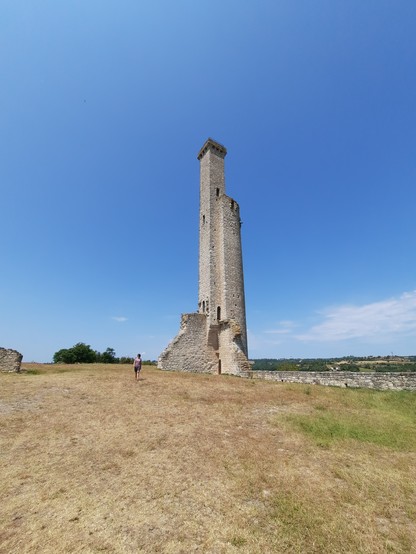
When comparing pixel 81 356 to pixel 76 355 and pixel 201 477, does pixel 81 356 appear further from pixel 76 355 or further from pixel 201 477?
pixel 201 477

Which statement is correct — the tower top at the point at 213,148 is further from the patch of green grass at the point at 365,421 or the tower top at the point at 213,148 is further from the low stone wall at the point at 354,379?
the patch of green grass at the point at 365,421

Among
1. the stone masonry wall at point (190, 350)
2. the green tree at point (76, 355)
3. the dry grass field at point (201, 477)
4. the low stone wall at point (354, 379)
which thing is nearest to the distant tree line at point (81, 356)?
the green tree at point (76, 355)

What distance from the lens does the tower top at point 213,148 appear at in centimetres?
3200

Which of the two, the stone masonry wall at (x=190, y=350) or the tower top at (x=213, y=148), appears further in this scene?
the tower top at (x=213, y=148)

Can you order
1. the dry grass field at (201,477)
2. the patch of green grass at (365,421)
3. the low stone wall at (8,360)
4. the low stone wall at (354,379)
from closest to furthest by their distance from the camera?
the dry grass field at (201,477) → the patch of green grass at (365,421) → the low stone wall at (354,379) → the low stone wall at (8,360)

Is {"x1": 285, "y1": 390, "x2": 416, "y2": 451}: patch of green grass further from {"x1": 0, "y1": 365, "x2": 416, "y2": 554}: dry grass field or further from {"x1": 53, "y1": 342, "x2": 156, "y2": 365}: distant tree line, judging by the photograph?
{"x1": 53, "y1": 342, "x2": 156, "y2": 365}: distant tree line

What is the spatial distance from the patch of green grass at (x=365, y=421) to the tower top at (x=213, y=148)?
2799 cm

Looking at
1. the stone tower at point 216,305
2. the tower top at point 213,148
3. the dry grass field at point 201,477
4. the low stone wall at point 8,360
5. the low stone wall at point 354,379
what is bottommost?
the dry grass field at point 201,477

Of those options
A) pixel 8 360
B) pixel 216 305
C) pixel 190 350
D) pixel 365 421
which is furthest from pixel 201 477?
pixel 216 305

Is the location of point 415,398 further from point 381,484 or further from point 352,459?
point 381,484

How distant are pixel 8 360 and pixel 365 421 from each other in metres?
22.0

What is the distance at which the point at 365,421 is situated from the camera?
11.2 meters

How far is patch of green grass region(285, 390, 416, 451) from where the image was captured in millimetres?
9375

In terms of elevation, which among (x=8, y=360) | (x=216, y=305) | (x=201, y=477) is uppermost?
(x=216, y=305)
